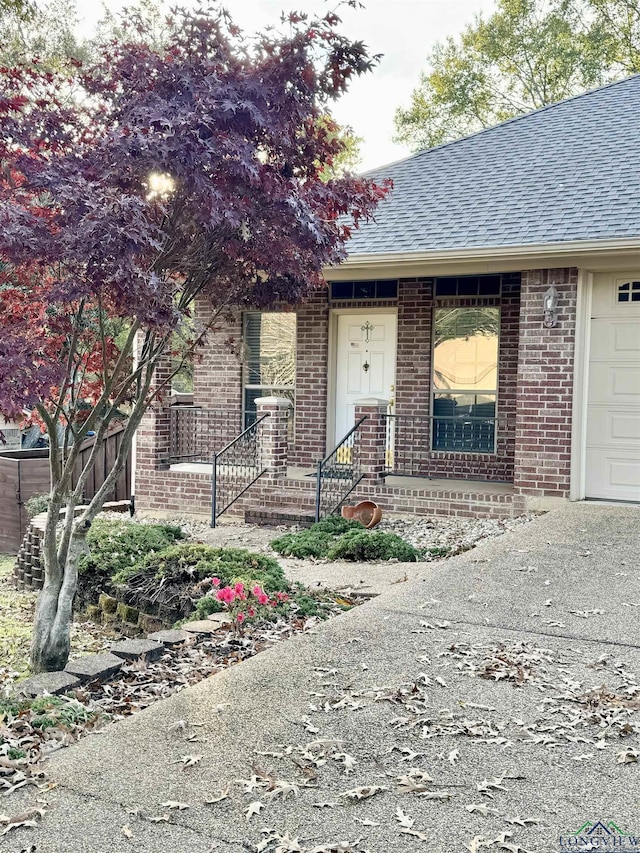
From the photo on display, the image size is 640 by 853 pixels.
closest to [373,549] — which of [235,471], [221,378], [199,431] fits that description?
[235,471]

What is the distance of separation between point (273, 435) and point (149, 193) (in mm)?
6053

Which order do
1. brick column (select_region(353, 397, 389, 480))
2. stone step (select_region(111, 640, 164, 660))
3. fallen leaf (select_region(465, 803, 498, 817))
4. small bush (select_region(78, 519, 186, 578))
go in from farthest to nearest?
brick column (select_region(353, 397, 389, 480))
small bush (select_region(78, 519, 186, 578))
stone step (select_region(111, 640, 164, 660))
fallen leaf (select_region(465, 803, 498, 817))

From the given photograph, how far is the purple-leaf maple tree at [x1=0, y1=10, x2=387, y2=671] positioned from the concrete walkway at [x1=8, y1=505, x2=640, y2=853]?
190 cm

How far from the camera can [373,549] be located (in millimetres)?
8008

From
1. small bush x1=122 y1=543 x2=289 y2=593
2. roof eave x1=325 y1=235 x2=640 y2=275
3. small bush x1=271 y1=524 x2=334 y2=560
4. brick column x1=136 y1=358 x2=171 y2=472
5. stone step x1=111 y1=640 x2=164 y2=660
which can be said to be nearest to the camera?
stone step x1=111 y1=640 x2=164 y2=660

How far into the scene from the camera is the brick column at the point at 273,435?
1076 cm

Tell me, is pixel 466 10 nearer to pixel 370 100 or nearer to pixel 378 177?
pixel 370 100

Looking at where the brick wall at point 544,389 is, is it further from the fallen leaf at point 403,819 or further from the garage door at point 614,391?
the fallen leaf at point 403,819

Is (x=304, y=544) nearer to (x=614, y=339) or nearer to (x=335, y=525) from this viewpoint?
(x=335, y=525)

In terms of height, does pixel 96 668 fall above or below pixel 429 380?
below

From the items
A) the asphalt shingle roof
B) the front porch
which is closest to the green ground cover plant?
the front porch

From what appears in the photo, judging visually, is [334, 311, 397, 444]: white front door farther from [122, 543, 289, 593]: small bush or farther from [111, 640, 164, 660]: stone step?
[111, 640, 164, 660]: stone step

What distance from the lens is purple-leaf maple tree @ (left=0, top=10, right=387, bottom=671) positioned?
453 centimetres

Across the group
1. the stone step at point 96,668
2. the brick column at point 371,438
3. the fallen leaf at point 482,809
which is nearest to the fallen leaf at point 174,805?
the fallen leaf at point 482,809
